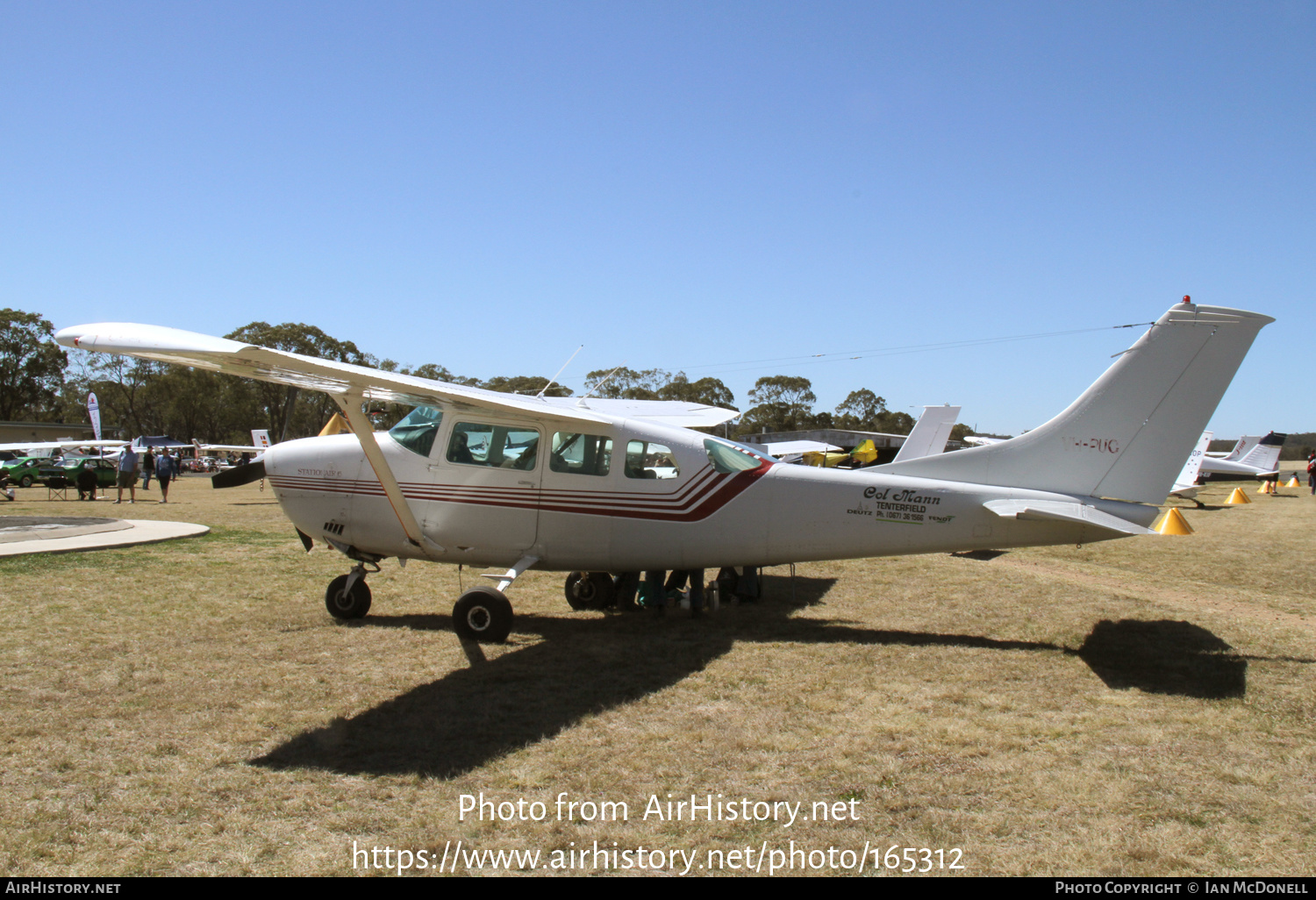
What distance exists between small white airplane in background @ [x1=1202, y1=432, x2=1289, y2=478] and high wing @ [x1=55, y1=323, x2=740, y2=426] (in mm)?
40358

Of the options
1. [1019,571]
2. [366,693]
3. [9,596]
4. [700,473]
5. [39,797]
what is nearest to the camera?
[39,797]

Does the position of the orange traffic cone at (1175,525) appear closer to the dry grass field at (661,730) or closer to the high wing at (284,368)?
the dry grass field at (661,730)

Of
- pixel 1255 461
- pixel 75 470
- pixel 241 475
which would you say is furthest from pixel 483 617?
pixel 1255 461

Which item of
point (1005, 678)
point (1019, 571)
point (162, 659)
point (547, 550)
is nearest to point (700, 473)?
point (547, 550)

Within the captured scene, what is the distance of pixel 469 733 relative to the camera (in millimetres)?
4836

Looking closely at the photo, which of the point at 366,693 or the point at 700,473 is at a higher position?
the point at 700,473

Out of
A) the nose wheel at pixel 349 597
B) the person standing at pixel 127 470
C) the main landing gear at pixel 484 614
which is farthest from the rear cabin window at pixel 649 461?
the person standing at pixel 127 470

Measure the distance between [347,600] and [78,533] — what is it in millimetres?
8260

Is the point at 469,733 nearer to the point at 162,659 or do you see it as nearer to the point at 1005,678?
the point at 162,659

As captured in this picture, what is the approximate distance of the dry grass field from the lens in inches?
137

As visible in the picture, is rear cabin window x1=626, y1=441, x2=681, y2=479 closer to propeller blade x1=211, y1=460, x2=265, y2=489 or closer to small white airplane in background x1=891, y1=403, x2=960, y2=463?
propeller blade x1=211, y1=460, x2=265, y2=489

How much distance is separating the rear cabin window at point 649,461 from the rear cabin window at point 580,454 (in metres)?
0.22

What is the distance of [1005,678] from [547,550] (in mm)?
4317

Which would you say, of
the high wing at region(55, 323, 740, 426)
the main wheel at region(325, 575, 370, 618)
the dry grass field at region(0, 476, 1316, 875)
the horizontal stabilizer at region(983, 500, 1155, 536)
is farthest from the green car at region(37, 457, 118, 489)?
the horizontal stabilizer at region(983, 500, 1155, 536)
